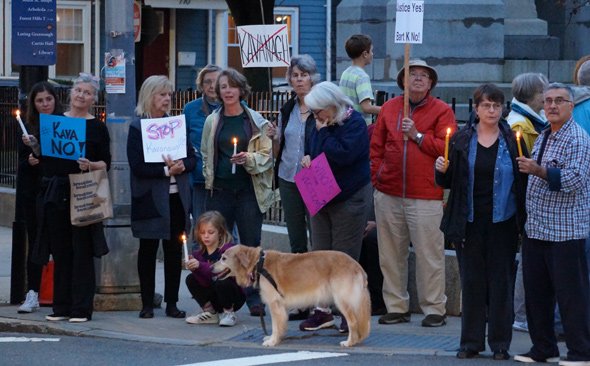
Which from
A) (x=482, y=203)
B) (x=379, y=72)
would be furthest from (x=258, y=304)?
(x=379, y=72)

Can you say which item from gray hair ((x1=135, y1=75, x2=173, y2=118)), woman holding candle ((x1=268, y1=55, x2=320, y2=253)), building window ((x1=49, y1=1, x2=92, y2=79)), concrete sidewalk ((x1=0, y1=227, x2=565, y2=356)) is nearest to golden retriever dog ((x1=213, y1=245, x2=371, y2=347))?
concrete sidewalk ((x1=0, y1=227, x2=565, y2=356))

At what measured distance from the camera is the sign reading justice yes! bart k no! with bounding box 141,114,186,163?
398 inches

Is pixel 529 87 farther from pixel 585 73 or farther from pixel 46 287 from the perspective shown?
pixel 46 287

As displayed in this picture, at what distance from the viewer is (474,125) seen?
8.74m

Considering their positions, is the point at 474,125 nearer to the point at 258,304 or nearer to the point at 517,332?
the point at 517,332

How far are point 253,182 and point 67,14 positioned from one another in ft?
70.4

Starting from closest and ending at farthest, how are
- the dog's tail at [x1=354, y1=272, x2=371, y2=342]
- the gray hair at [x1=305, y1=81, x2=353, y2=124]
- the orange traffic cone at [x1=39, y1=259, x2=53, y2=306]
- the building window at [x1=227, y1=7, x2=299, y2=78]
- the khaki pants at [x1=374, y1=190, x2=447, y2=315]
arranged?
the dog's tail at [x1=354, y1=272, x2=371, y2=342] → the gray hair at [x1=305, y1=81, x2=353, y2=124] → the khaki pants at [x1=374, y1=190, x2=447, y2=315] → the orange traffic cone at [x1=39, y1=259, x2=53, y2=306] → the building window at [x1=227, y1=7, x2=299, y2=78]

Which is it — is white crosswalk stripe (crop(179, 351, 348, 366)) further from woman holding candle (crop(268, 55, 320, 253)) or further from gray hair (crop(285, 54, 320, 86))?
gray hair (crop(285, 54, 320, 86))

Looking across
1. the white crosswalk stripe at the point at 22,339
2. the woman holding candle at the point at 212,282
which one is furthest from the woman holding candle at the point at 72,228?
the woman holding candle at the point at 212,282

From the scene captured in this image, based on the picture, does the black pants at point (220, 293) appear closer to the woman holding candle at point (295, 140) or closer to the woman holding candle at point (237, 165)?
the woman holding candle at point (237, 165)

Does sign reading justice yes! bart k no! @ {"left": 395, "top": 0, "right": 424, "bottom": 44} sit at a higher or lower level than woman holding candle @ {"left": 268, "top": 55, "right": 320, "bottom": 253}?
higher

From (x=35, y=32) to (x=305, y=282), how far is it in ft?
13.2

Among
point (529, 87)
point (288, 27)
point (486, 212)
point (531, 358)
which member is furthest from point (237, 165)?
point (288, 27)

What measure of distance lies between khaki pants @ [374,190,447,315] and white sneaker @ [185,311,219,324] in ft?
4.45
